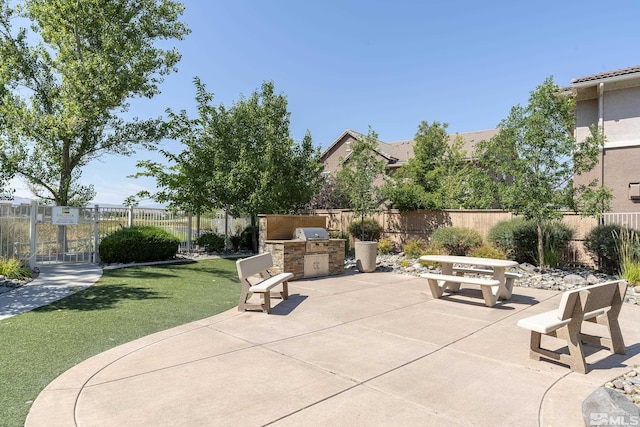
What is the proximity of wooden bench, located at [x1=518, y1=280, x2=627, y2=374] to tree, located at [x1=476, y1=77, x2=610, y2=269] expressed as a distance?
19.8 feet

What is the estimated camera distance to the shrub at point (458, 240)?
13281mm

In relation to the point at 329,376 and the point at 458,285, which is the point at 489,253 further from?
the point at 329,376

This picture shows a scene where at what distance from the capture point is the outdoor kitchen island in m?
10.3

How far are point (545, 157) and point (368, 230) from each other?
866 centimetres

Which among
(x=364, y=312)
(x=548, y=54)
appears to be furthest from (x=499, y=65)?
(x=364, y=312)

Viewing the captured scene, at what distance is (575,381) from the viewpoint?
3.98 m

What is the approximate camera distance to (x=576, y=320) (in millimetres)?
4305

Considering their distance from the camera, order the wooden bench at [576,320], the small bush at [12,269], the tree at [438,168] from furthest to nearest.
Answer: the tree at [438,168] → the small bush at [12,269] → the wooden bench at [576,320]

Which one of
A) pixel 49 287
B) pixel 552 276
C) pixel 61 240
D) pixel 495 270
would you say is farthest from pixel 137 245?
pixel 552 276

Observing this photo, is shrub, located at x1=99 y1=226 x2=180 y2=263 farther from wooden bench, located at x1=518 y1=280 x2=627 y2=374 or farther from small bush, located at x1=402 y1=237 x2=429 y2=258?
wooden bench, located at x1=518 y1=280 x2=627 y2=374

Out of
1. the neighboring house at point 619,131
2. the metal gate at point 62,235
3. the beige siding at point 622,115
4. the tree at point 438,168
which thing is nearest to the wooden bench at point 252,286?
the metal gate at point 62,235

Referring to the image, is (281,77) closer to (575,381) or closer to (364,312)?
(364,312)

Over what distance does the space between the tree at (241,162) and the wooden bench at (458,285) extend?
27.5ft

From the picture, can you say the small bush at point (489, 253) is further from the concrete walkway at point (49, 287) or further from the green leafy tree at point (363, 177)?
the concrete walkway at point (49, 287)
